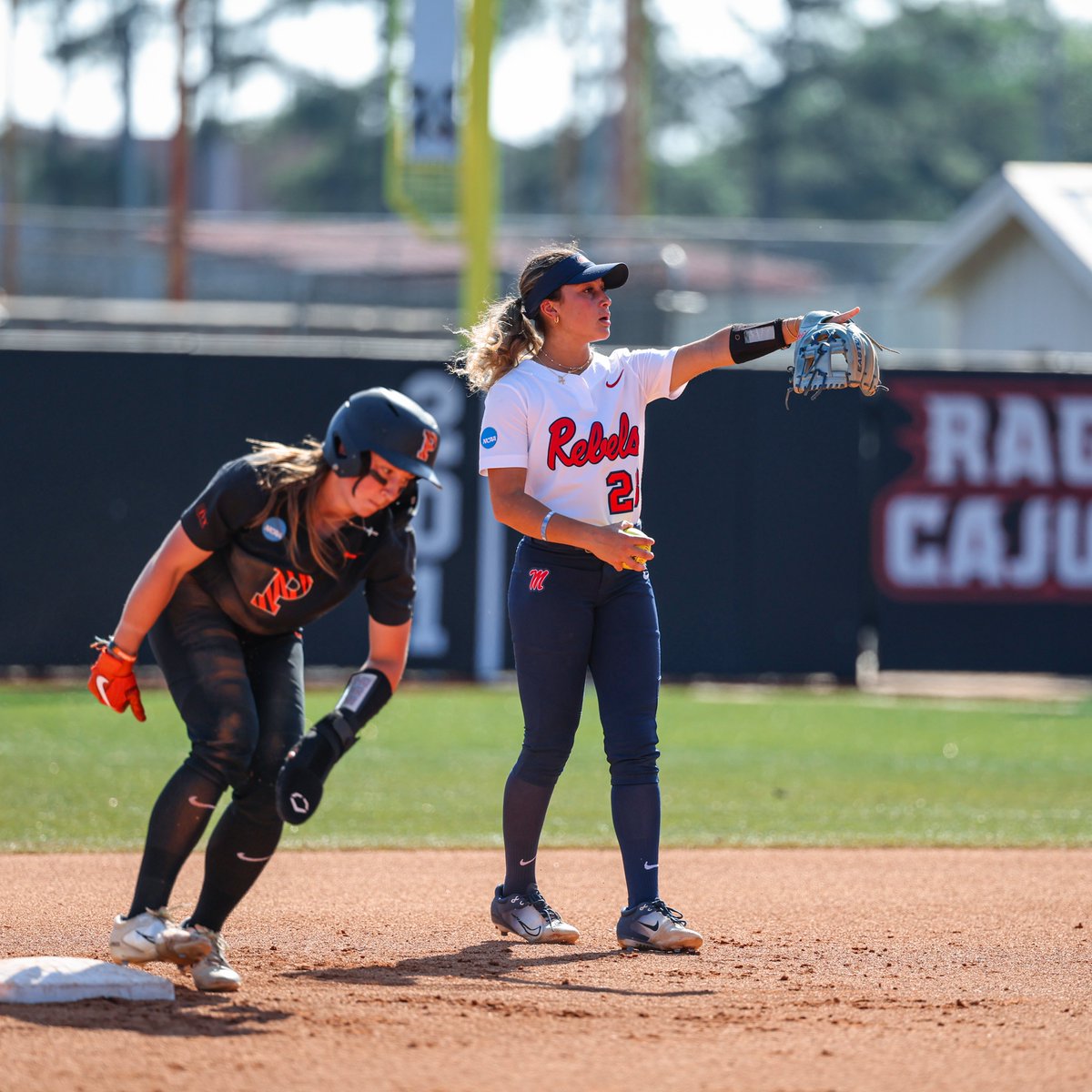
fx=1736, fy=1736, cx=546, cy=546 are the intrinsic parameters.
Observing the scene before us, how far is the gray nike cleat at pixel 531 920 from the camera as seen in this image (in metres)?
5.62

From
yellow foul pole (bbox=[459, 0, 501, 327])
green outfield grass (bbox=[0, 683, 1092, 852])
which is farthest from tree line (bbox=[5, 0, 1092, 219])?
green outfield grass (bbox=[0, 683, 1092, 852])

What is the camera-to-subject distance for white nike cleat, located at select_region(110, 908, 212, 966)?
4797 millimetres

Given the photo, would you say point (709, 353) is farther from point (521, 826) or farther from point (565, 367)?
point (521, 826)

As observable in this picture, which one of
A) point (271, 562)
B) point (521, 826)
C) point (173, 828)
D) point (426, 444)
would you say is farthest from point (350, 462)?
point (521, 826)

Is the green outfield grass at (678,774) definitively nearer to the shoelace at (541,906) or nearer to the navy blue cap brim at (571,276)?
the shoelace at (541,906)

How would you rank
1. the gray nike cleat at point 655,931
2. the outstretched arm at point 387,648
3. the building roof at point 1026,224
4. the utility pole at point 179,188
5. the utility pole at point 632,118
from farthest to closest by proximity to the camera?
the utility pole at point 632,118 → the utility pole at point 179,188 → the building roof at point 1026,224 → the gray nike cleat at point 655,931 → the outstretched arm at point 387,648

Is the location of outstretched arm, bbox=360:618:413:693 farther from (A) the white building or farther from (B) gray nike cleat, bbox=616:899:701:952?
(A) the white building

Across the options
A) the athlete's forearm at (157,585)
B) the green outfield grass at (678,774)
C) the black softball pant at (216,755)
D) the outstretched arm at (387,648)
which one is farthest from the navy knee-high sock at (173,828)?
the green outfield grass at (678,774)

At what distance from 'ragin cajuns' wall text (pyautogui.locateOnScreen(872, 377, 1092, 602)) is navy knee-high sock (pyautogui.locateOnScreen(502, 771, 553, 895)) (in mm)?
9603

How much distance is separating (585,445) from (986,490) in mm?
10068

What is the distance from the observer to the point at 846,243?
2402 cm

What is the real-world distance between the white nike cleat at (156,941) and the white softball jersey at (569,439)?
1698 millimetres

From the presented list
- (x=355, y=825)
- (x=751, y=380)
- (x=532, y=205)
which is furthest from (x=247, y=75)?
(x=355, y=825)

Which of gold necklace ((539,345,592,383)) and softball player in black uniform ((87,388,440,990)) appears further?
gold necklace ((539,345,592,383))
